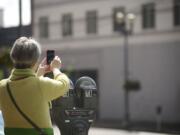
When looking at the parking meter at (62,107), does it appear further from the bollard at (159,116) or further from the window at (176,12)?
the window at (176,12)

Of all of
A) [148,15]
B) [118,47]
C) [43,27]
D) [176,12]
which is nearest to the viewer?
[176,12]

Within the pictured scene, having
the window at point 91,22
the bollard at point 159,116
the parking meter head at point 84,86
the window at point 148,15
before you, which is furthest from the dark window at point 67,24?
the parking meter head at point 84,86

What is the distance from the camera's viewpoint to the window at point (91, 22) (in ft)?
131

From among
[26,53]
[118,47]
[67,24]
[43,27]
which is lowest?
[26,53]

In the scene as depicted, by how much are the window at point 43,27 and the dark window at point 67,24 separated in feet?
5.11

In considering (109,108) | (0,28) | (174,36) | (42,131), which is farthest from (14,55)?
(0,28)

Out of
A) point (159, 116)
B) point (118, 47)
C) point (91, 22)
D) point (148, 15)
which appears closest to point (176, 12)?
point (148, 15)

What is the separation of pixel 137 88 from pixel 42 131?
32208 millimetres

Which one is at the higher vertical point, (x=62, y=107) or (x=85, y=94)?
(x=85, y=94)

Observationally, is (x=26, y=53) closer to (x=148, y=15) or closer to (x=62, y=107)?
(x=62, y=107)

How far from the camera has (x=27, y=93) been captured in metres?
4.69

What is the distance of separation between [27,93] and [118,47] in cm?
3421

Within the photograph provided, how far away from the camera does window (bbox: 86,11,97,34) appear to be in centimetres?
3981

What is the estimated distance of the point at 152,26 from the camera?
37219 mm
